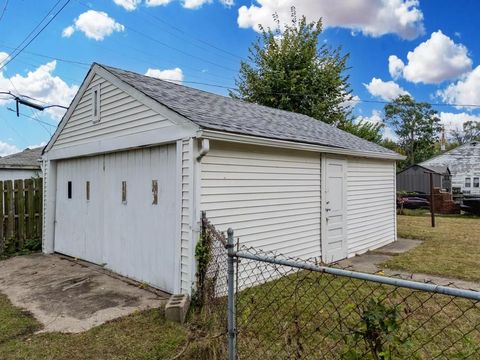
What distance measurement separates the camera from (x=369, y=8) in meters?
15.3

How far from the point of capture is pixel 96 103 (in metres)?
6.95

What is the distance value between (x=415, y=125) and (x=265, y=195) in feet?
158

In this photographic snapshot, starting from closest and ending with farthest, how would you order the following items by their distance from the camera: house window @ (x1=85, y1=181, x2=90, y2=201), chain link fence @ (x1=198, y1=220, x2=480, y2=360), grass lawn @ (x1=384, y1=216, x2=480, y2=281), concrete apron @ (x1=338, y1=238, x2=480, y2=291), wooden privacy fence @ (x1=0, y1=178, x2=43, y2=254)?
chain link fence @ (x1=198, y1=220, x2=480, y2=360)
concrete apron @ (x1=338, y1=238, x2=480, y2=291)
grass lawn @ (x1=384, y1=216, x2=480, y2=281)
house window @ (x1=85, y1=181, x2=90, y2=201)
wooden privacy fence @ (x1=0, y1=178, x2=43, y2=254)

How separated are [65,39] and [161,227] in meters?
10.2

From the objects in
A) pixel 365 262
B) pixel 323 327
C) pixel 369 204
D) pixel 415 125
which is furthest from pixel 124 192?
pixel 415 125

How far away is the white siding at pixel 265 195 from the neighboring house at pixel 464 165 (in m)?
27.3

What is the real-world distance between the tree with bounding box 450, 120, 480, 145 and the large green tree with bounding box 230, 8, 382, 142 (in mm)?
45175

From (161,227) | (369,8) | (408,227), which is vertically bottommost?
(408,227)

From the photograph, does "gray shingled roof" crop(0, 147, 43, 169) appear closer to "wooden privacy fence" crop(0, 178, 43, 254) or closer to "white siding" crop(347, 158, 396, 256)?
"wooden privacy fence" crop(0, 178, 43, 254)

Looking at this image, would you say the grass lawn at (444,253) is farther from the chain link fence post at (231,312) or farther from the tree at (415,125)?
the tree at (415,125)

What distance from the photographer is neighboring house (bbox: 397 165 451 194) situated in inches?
1061

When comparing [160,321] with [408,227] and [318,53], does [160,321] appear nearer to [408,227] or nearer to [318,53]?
[408,227]

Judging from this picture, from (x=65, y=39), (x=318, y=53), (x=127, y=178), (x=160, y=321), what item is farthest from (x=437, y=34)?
(x=160, y=321)

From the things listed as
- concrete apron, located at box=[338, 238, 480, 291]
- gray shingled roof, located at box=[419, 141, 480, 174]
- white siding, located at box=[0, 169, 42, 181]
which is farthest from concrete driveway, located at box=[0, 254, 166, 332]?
gray shingled roof, located at box=[419, 141, 480, 174]
